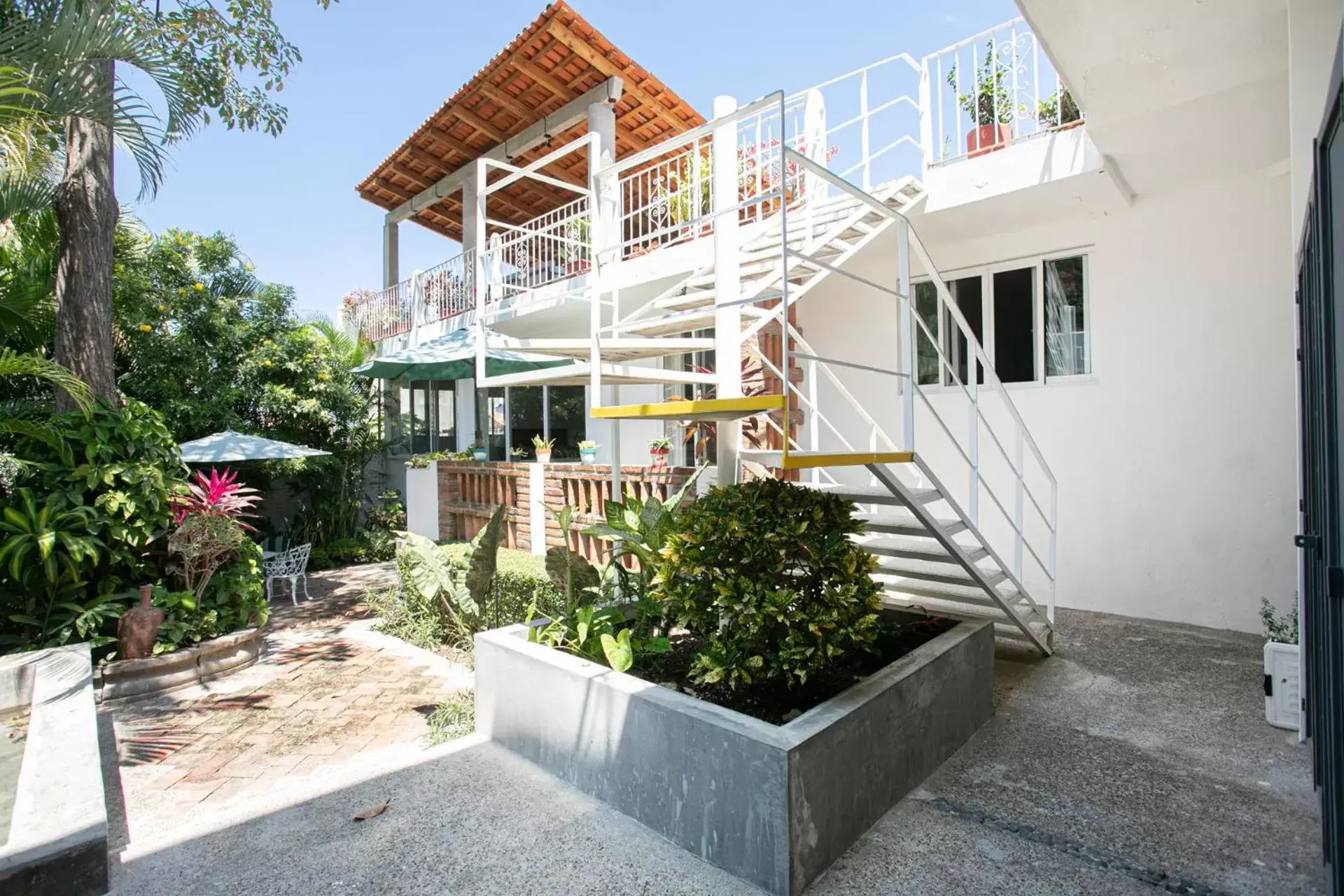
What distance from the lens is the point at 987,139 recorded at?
19.5 feet

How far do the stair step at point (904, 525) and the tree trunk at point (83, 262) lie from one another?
21.7 feet

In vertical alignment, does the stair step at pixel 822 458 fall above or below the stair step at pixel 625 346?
below

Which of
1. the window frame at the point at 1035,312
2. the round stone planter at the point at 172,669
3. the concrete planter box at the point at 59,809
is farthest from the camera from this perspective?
the window frame at the point at 1035,312

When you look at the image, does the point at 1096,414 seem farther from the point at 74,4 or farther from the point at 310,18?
the point at 310,18

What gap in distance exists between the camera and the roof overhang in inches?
376

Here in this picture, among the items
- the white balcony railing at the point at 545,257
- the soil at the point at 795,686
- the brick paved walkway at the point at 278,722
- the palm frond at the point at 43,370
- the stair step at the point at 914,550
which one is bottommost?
the brick paved walkway at the point at 278,722

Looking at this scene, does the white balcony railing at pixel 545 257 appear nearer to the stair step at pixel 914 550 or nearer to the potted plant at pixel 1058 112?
the potted plant at pixel 1058 112

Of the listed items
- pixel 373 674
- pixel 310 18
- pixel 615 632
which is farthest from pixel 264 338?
pixel 615 632

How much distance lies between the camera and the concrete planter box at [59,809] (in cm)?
236

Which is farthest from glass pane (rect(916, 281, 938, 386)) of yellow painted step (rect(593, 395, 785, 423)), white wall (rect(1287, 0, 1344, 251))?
yellow painted step (rect(593, 395, 785, 423))

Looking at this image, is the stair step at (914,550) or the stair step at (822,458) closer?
the stair step at (822,458)

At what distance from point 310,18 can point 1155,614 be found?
11341 millimetres

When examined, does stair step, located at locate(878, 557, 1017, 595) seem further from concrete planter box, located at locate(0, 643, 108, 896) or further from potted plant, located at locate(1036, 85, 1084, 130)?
concrete planter box, located at locate(0, 643, 108, 896)

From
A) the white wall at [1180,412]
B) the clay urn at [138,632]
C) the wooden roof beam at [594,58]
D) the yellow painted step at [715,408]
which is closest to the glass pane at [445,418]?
the wooden roof beam at [594,58]
